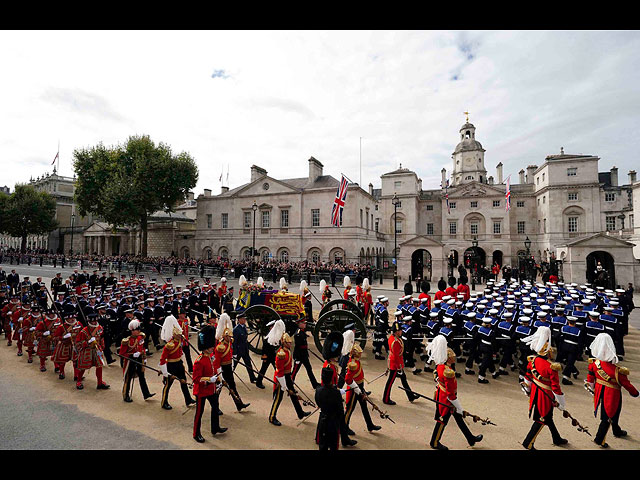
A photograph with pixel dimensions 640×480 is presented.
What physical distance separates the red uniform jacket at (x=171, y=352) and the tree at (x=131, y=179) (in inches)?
1330

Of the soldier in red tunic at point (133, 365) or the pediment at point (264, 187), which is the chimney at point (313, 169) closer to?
the pediment at point (264, 187)

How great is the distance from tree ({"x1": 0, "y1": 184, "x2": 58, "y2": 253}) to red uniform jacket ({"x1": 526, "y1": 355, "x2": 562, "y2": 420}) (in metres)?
68.6

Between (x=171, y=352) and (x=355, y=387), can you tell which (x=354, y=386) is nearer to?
(x=355, y=387)

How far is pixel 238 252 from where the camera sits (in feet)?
130

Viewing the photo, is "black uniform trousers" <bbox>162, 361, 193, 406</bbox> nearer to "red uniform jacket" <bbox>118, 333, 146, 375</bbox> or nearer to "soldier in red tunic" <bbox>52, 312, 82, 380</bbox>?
"red uniform jacket" <bbox>118, 333, 146, 375</bbox>

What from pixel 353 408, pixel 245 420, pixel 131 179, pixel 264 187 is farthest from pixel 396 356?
pixel 131 179

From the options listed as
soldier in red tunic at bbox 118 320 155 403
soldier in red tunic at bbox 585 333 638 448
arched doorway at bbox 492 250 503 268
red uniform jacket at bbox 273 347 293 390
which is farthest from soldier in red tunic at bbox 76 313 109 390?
arched doorway at bbox 492 250 503 268

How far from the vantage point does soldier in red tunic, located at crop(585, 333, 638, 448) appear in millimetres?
5461

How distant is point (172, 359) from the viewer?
6688 mm

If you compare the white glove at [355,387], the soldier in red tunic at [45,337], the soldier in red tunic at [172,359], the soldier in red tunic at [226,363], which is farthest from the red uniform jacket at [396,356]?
the soldier in red tunic at [45,337]

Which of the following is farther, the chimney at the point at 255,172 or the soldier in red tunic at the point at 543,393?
the chimney at the point at 255,172

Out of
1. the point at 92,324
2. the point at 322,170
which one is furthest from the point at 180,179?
the point at 92,324

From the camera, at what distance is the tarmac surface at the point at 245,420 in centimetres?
554
